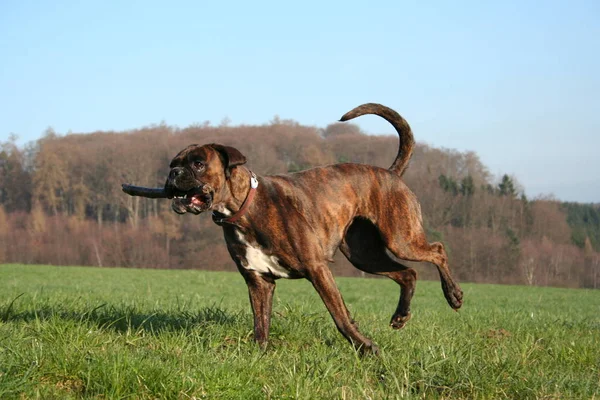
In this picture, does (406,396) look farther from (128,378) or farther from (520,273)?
(520,273)

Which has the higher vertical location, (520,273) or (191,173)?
(191,173)

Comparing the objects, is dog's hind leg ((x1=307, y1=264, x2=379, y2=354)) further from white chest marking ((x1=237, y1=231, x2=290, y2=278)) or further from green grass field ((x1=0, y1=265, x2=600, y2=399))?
white chest marking ((x1=237, y1=231, x2=290, y2=278))

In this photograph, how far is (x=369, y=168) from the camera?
695cm

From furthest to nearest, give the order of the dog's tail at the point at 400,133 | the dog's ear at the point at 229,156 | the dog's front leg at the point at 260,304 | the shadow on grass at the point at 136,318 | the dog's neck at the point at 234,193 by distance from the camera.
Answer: the dog's tail at the point at 400,133, the shadow on grass at the point at 136,318, the dog's front leg at the point at 260,304, the dog's neck at the point at 234,193, the dog's ear at the point at 229,156

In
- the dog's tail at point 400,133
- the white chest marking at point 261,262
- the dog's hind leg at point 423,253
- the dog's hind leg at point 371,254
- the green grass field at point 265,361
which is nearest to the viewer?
the green grass field at point 265,361

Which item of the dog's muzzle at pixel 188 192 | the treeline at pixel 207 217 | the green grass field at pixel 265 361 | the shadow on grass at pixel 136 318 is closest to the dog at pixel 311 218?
the dog's muzzle at pixel 188 192

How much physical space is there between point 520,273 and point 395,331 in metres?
72.0

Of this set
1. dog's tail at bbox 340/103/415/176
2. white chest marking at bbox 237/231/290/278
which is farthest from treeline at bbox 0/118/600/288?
white chest marking at bbox 237/231/290/278

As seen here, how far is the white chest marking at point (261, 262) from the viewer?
5.89 m

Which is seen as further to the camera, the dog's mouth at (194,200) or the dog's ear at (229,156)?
the dog's ear at (229,156)

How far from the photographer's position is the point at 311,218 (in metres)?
6.21

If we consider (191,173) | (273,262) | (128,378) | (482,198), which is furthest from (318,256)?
(482,198)

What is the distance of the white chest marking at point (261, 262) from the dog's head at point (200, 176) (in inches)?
17.8

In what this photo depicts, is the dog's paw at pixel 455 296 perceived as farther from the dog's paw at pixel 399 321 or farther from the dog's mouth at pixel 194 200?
the dog's mouth at pixel 194 200
